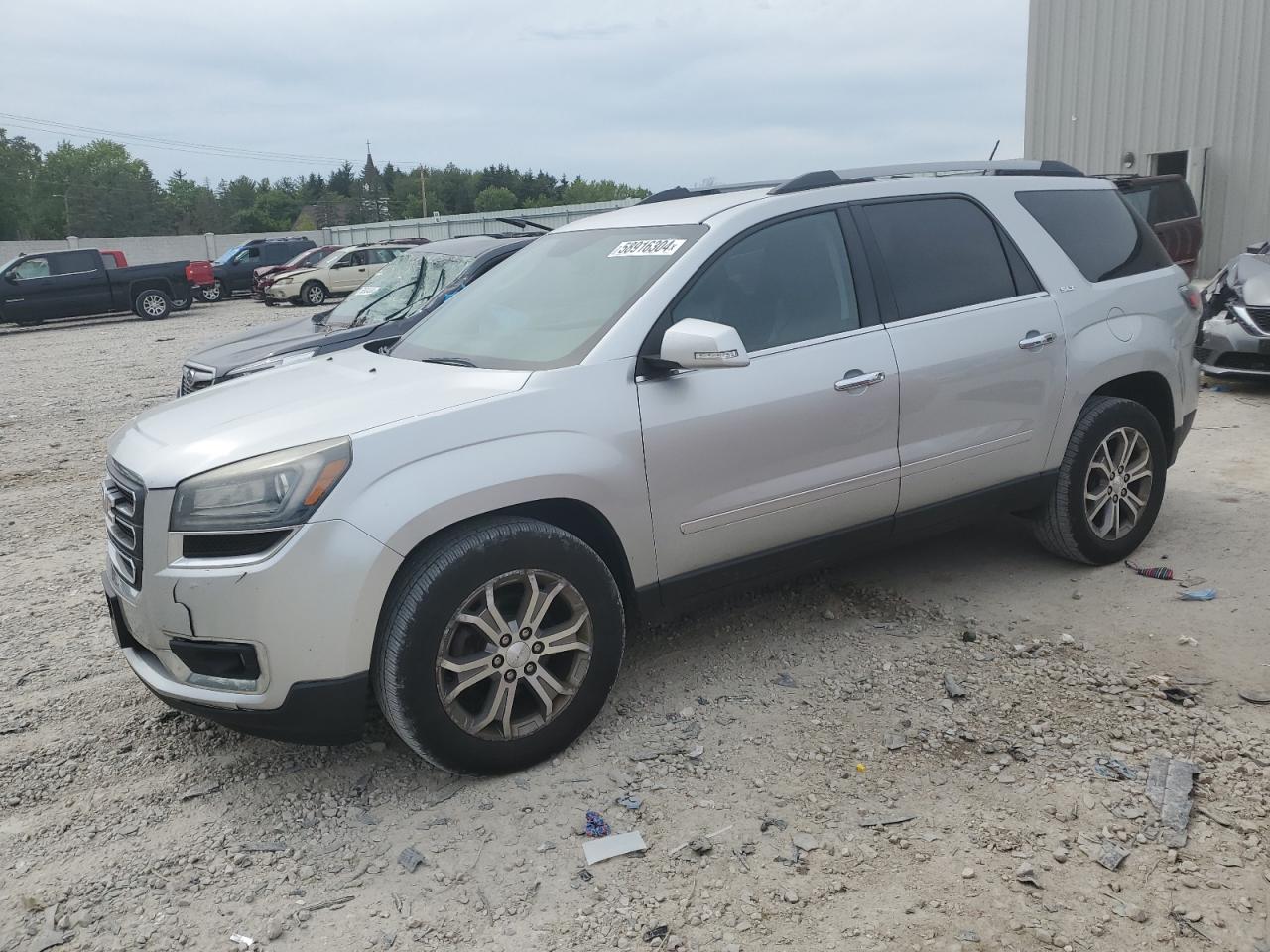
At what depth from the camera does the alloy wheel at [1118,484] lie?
480 centimetres

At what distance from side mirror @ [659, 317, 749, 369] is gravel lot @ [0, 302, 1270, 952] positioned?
4.23ft

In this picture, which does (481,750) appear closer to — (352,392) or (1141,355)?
(352,392)

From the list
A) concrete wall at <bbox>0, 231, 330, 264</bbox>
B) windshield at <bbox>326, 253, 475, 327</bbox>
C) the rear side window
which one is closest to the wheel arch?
the rear side window

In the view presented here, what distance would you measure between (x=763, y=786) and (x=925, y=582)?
195 cm

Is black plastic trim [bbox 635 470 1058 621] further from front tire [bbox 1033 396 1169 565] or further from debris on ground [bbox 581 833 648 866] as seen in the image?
debris on ground [bbox 581 833 648 866]

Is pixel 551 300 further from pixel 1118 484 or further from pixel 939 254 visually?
pixel 1118 484

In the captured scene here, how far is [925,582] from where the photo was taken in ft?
16.1

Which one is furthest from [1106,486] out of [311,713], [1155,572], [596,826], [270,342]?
[270,342]

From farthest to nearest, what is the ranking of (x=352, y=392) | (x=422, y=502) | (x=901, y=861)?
1. (x=352, y=392)
2. (x=422, y=502)
3. (x=901, y=861)

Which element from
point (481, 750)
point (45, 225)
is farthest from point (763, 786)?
point (45, 225)

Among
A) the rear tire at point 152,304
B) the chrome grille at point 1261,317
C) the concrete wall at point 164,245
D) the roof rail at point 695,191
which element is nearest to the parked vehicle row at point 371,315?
the roof rail at point 695,191

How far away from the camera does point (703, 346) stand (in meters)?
3.33

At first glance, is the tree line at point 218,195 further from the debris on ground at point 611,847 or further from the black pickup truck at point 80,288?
the debris on ground at point 611,847

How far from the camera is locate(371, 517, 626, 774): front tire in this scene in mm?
3104
